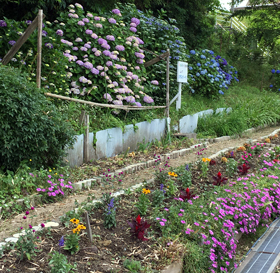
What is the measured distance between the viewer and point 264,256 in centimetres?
314

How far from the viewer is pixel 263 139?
7.43 m

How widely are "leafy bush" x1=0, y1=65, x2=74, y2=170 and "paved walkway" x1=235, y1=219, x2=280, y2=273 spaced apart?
233 centimetres

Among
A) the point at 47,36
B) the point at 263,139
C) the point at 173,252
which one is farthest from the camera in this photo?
the point at 263,139

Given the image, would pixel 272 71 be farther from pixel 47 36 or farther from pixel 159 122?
pixel 47 36

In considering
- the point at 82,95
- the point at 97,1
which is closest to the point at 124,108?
the point at 82,95

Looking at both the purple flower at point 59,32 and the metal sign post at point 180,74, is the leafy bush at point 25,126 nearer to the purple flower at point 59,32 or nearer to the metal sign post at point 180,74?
the purple flower at point 59,32

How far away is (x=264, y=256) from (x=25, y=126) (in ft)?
8.71

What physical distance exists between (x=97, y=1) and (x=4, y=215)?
18.9 feet

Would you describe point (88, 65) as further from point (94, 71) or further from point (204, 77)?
point (204, 77)

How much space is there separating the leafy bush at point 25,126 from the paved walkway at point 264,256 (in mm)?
2326

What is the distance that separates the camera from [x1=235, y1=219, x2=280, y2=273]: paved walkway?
116 inches

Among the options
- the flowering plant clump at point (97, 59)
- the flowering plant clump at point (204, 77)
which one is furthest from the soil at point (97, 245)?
the flowering plant clump at point (204, 77)

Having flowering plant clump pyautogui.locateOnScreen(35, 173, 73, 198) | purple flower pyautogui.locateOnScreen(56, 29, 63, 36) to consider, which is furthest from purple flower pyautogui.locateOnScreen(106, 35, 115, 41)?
flowering plant clump pyautogui.locateOnScreen(35, 173, 73, 198)

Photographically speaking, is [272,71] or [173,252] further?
[272,71]
